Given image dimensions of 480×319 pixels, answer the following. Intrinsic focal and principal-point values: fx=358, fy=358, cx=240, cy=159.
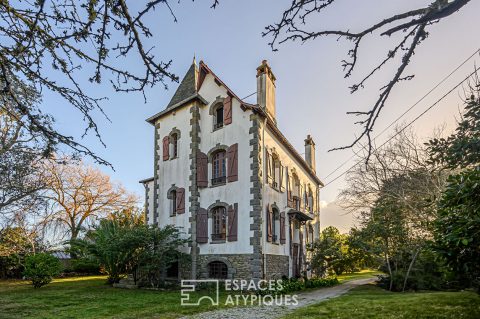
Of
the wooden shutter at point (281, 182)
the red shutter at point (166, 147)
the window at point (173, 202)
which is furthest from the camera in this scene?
the red shutter at point (166, 147)

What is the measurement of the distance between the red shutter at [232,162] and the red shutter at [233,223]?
1347 millimetres

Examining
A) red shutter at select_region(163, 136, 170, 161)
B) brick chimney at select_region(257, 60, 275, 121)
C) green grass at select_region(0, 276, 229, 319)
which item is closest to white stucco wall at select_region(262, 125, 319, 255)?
brick chimney at select_region(257, 60, 275, 121)

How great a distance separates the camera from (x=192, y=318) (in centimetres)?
889

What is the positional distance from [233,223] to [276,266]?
126 inches

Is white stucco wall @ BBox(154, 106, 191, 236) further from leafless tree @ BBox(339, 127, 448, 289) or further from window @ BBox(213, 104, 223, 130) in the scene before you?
leafless tree @ BBox(339, 127, 448, 289)

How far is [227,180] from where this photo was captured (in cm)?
1698

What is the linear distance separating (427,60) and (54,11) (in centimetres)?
424

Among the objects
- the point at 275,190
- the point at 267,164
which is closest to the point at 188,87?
the point at 267,164

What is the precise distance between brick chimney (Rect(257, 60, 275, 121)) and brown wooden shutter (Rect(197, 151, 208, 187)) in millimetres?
3983

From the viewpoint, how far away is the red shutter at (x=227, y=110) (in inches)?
684

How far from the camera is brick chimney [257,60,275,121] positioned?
60.4ft

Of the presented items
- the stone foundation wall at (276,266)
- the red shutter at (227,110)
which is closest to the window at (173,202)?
the red shutter at (227,110)

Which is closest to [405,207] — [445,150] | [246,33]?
[445,150]

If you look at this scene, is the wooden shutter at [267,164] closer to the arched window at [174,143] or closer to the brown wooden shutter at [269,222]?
the brown wooden shutter at [269,222]
